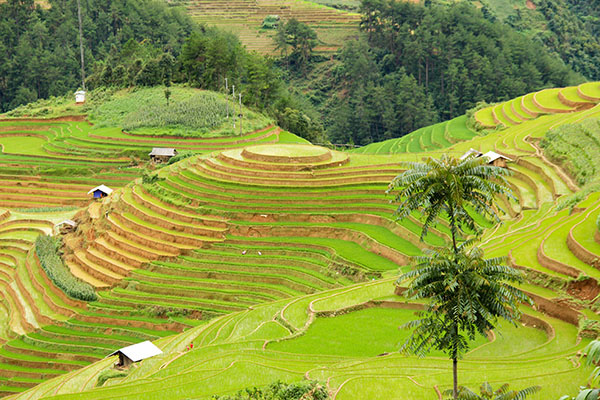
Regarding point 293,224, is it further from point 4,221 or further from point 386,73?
point 386,73

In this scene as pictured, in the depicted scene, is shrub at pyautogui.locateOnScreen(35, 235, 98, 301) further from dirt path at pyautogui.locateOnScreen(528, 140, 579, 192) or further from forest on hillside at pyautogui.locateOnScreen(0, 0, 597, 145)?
forest on hillside at pyautogui.locateOnScreen(0, 0, 597, 145)

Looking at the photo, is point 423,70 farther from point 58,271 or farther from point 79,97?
point 58,271

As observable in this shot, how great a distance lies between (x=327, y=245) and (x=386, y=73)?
5333 cm

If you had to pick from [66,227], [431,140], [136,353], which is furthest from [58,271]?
[431,140]

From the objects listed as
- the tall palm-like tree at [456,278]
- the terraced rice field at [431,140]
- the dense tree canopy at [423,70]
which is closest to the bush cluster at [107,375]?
the tall palm-like tree at [456,278]

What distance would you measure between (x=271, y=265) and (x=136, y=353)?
30.2 feet

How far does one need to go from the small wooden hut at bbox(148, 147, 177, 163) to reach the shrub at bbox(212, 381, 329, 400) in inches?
1409

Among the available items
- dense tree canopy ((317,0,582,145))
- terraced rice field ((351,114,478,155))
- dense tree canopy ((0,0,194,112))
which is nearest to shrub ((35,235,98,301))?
terraced rice field ((351,114,478,155))

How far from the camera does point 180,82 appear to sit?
64.2 metres

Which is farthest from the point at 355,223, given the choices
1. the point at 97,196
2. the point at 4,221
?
the point at 4,221

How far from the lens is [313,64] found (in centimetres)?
8512

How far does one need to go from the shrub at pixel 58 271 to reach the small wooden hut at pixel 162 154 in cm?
1204

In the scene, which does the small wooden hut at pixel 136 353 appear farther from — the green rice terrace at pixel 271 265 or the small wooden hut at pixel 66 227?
the small wooden hut at pixel 66 227

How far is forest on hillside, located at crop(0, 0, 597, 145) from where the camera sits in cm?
6397
